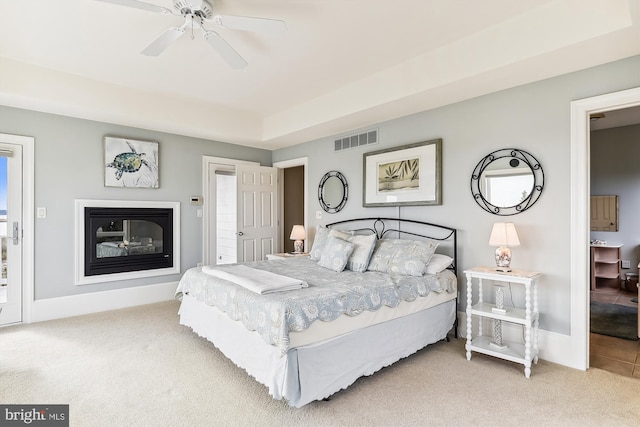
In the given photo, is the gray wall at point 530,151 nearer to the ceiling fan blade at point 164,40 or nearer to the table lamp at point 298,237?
the table lamp at point 298,237

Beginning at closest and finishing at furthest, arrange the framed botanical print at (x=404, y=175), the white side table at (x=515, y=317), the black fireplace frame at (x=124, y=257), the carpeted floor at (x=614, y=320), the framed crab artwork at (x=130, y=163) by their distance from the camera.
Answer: the white side table at (x=515, y=317), the carpeted floor at (x=614, y=320), the framed botanical print at (x=404, y=175), the black fireplace frame at (x=124, y=257), the framed crab artwork at (x=130, y=163)

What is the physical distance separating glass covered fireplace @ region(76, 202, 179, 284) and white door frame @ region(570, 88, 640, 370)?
482 centimetres

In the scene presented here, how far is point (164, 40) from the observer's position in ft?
8.48

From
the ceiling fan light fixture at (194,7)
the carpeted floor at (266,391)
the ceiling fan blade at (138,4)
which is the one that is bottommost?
the carpeted floor at (266,391)

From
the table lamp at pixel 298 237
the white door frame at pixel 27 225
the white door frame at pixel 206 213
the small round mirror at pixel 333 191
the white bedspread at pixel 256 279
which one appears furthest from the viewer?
the white door frame at pixel 206 213

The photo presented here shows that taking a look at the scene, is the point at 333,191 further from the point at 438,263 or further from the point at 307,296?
the point at 307,296

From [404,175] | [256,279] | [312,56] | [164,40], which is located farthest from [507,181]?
[164,40]

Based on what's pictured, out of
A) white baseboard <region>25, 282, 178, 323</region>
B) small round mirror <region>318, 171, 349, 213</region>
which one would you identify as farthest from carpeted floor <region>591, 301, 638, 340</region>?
white baseboard <region>25, 282, 178, 323</region>

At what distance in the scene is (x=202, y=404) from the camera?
2.30 m

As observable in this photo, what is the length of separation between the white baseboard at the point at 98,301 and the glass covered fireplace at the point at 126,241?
0.20 metres

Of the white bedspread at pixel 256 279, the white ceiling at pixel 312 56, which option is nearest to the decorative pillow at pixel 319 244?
the white bedspread at pixel 256 279

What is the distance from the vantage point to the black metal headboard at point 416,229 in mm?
3654

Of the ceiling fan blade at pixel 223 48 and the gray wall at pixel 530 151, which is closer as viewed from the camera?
the ceiling fan blade at pixel 223 48

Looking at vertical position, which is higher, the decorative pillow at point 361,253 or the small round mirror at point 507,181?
the small round mirror at point 507,181
